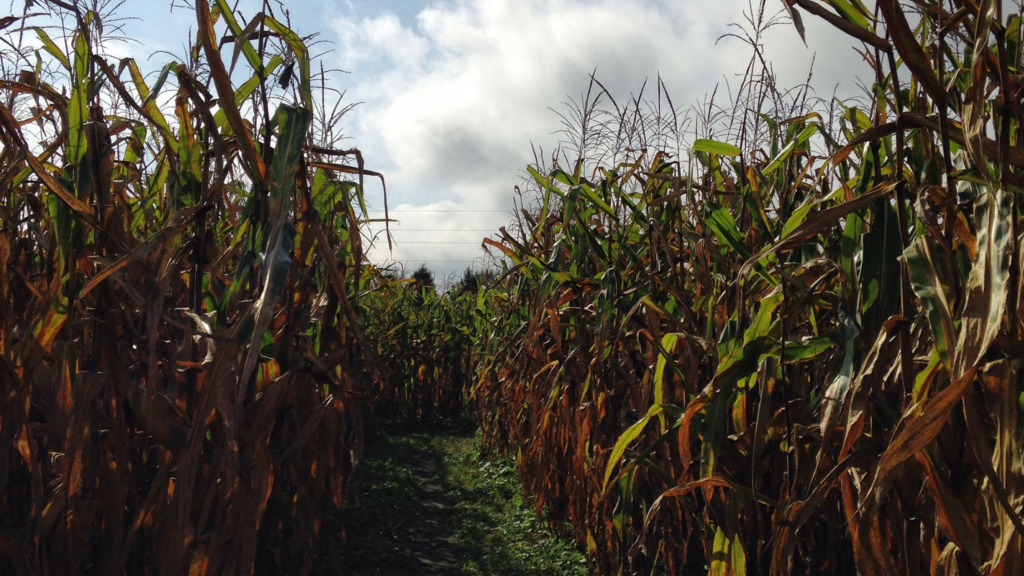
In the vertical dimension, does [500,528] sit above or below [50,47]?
below

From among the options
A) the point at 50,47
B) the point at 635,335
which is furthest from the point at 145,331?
the point at 635,335

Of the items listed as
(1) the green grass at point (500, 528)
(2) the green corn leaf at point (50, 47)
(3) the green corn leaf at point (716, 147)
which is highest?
(2) the green corn leaf at point (50, 47)

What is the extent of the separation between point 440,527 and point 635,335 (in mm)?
2125

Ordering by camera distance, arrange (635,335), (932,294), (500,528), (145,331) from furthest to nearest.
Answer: (500,528)
(635,335)
(145,331)
(932,294)

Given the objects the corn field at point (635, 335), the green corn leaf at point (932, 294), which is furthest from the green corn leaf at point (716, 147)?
the green corn leaf at point (932, 294)

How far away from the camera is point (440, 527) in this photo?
145 inches

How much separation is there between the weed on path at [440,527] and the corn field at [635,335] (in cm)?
51

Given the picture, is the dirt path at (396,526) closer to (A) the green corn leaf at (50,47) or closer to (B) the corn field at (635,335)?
(B) the corn field at (635,335)

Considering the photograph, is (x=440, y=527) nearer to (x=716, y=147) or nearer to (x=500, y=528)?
(x=500, y=528)

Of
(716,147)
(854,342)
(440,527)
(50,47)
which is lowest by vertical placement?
(440,527)

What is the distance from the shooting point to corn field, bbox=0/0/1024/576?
0.92m

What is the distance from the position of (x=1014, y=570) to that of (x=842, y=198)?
91 cm

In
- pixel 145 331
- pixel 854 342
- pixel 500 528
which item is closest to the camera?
pixel 854 342

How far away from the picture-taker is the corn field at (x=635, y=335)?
918 millimetres
